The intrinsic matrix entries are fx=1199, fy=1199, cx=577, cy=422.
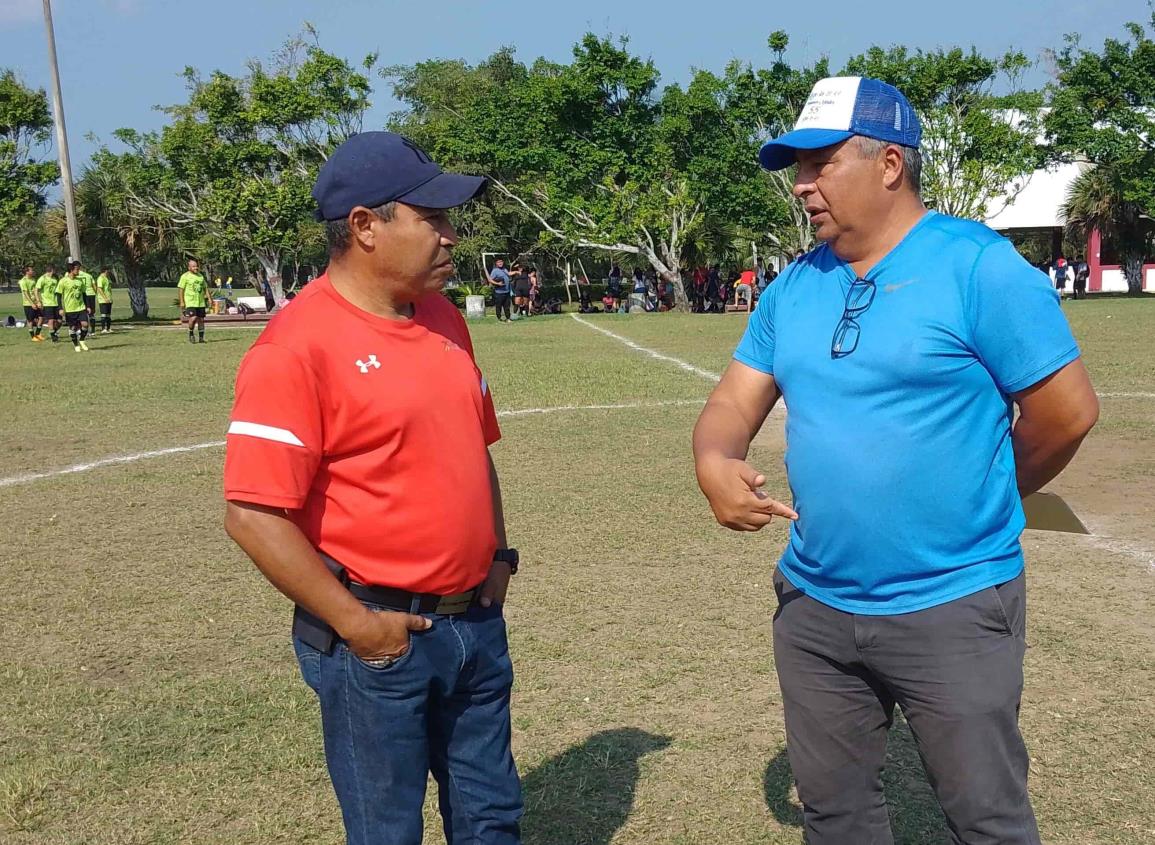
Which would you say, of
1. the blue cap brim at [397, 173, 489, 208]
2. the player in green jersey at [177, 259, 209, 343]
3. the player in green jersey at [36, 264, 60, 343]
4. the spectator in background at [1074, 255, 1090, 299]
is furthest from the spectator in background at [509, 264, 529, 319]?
the blue cap brim at [397, 173, 489, 208]

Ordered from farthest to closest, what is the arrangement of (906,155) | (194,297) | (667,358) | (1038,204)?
(1038,204), (194,297), (667,358), (906,155)

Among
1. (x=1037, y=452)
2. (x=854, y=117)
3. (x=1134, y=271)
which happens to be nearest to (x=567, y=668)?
(x=1037, y=452)

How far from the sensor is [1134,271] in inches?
1839

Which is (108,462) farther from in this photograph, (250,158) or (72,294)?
(250,158)

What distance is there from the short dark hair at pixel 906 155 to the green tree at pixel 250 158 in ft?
145

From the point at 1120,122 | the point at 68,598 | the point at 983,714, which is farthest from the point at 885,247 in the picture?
the point at 1120,122

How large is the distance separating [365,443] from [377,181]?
1.97 ft

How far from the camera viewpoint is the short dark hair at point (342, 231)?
2758 millimetres

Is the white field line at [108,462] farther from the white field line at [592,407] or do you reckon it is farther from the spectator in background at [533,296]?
the spectator in background at [533,296]

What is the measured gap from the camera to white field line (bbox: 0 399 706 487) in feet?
33.1

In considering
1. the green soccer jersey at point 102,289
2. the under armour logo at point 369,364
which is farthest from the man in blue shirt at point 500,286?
the under armour logo at point 369,364

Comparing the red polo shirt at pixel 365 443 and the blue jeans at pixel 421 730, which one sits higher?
the red polo shirt at pixel 365 443

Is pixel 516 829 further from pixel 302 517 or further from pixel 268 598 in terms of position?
pixel 268 598

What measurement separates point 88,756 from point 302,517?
2324 millimetres
